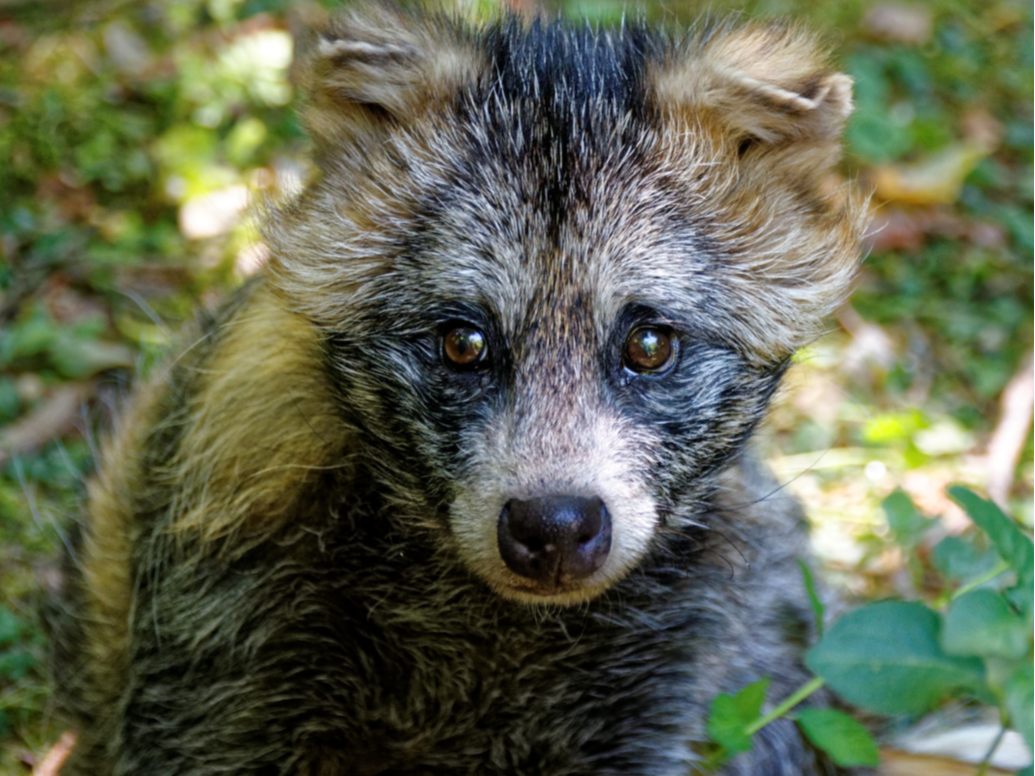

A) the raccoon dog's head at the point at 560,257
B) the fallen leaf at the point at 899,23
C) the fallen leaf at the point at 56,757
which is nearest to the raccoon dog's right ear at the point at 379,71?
the raccoon dog's head at the point at 560,257

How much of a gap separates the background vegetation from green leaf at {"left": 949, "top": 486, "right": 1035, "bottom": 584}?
6.21ft

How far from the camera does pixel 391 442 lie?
10.8 feet

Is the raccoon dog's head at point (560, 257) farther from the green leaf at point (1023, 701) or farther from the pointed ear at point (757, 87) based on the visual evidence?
the green leaf at point (1023, 701)

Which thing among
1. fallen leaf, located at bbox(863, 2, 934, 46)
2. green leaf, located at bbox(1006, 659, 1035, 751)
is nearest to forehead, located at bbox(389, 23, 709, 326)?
green leaf, located at bbox(1006, 659, 1035, 751)

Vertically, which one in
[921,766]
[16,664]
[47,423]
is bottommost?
[16,664]

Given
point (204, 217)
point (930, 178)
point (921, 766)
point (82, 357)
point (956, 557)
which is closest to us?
point (956, 557)

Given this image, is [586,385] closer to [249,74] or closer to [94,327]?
[94,327]

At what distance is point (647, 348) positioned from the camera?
3137 millimetres

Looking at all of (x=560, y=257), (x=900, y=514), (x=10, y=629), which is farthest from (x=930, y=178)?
(x=10, y=629)

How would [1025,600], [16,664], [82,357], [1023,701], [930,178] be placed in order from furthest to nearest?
[930,178] → [82,357] → [16,664] → [1025,600] → [1023,701]

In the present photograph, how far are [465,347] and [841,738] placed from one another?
1.37 meters

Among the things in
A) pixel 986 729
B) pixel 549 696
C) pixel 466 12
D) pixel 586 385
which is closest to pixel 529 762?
pixel 549 696

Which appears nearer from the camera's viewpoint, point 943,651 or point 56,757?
point 943,651

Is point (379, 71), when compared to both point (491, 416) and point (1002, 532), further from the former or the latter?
point (1002, 532)
